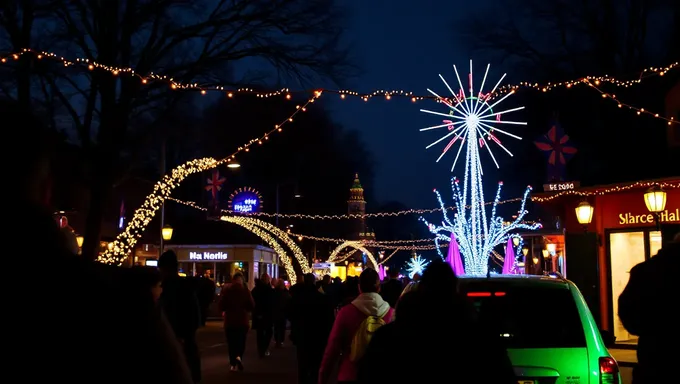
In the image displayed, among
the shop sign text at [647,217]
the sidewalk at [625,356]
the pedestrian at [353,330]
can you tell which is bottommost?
the sidewalk at [625,356]

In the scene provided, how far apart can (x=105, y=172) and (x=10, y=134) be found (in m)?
23.7

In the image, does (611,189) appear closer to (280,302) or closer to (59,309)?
(280,302)

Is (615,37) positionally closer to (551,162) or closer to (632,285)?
(551,162)

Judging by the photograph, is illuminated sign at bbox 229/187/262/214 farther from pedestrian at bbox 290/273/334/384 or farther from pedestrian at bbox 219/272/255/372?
pedestrian at bbox 290/273/334/384

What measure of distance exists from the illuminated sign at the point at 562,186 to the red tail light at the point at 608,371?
57.3 ft

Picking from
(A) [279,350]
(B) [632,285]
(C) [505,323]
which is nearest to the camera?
(B) [632,285]

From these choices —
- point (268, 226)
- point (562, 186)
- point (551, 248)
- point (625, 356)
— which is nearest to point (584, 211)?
point (625, 356)

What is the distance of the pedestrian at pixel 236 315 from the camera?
16.8 metres

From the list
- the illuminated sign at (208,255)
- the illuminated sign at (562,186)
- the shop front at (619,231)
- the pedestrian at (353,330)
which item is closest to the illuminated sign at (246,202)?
the illuminated sign at (208,255)

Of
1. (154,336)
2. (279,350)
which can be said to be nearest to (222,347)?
(279,350)

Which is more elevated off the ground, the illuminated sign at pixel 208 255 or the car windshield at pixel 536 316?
the illuminated sign at pixel 208 255

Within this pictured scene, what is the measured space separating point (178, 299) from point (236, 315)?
20.3 feet

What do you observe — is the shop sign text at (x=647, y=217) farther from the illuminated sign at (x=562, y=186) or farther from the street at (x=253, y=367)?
the street at (x=253, y=367)

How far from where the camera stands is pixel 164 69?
2661 cm
